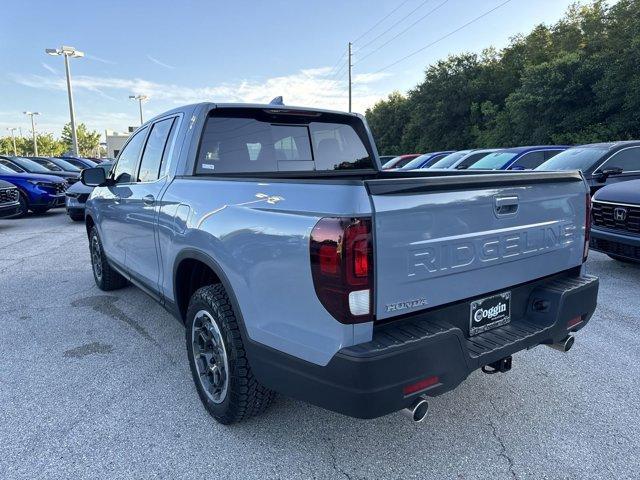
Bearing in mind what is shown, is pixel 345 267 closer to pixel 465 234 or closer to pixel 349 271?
pixel 349 271

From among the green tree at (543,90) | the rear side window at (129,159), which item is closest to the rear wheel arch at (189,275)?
the rear side window at (129,159)

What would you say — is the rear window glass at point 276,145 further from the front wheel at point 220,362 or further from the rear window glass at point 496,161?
the rear window glass at point 496,161

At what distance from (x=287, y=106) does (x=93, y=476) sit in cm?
274

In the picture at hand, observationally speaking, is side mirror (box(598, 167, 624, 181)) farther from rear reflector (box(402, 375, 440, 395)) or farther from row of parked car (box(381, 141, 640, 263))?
rear reflector (box(402, 375, 440, 395))

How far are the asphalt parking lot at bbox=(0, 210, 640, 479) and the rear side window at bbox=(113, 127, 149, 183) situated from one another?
1.49 metres

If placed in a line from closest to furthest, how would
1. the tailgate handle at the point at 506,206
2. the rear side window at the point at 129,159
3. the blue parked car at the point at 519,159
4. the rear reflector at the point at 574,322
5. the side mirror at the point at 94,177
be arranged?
the tailgate handle at the point at 506,206 < the rear reflector at the point at 574,322 < the rear side window at the point at 129,159 < the side mirror at the point at 94,177 < the blue parked car at the point at 519,159

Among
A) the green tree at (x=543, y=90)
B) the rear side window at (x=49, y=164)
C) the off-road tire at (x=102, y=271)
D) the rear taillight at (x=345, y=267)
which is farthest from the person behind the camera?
the green tree at (x=543, y=90)

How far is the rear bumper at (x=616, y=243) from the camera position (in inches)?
207

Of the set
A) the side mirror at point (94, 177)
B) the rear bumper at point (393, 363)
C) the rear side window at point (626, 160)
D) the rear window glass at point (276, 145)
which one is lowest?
the rear bumper at point (393, 363)

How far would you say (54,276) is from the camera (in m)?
6.43

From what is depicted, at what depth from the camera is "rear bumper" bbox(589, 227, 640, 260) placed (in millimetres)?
5258

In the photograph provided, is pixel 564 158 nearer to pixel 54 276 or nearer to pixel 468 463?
pixel 468 463

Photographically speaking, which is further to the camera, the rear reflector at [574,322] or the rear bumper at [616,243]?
the rear bumper at [616,243]

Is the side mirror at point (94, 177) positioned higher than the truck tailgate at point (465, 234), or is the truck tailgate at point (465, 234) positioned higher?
the side mirror at point (94, 177)
